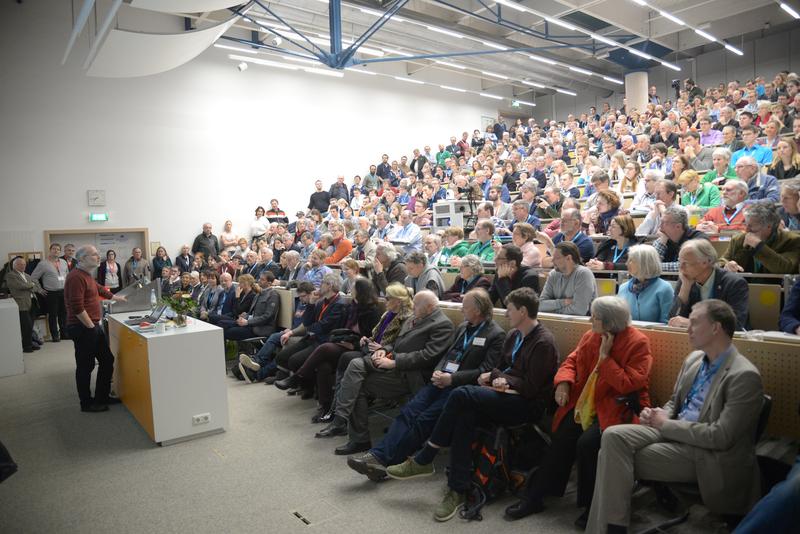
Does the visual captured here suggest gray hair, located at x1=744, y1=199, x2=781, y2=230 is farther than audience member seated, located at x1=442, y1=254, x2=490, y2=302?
No

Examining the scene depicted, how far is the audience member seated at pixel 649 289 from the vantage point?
3.18 metres

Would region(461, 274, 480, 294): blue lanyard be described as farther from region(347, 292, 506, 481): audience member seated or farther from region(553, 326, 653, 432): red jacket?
region(553, 326, 653, 432): red jacket

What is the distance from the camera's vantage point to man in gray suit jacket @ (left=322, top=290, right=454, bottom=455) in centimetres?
365

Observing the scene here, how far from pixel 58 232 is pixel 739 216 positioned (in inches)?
453

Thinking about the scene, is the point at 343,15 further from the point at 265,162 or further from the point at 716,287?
the point at 716,287

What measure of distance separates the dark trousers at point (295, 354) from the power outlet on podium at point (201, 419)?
1.00 m

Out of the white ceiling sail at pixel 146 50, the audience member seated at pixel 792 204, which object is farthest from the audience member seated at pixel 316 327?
the white ceiling sail at pixel 146 50

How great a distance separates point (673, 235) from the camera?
3.77 meters

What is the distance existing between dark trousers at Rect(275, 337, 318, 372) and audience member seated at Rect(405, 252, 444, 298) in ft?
3.63

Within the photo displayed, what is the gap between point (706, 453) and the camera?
7.25 feet

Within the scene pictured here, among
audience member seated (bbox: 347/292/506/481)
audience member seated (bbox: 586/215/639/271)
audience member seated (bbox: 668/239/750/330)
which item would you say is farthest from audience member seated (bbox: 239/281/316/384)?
audience member seated (bbox: 668/239/750/330)

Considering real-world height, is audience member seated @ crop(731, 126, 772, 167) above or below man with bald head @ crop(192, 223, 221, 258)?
above

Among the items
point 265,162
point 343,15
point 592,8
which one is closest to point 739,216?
point 592,8

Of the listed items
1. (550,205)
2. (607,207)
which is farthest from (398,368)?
(550,205)
